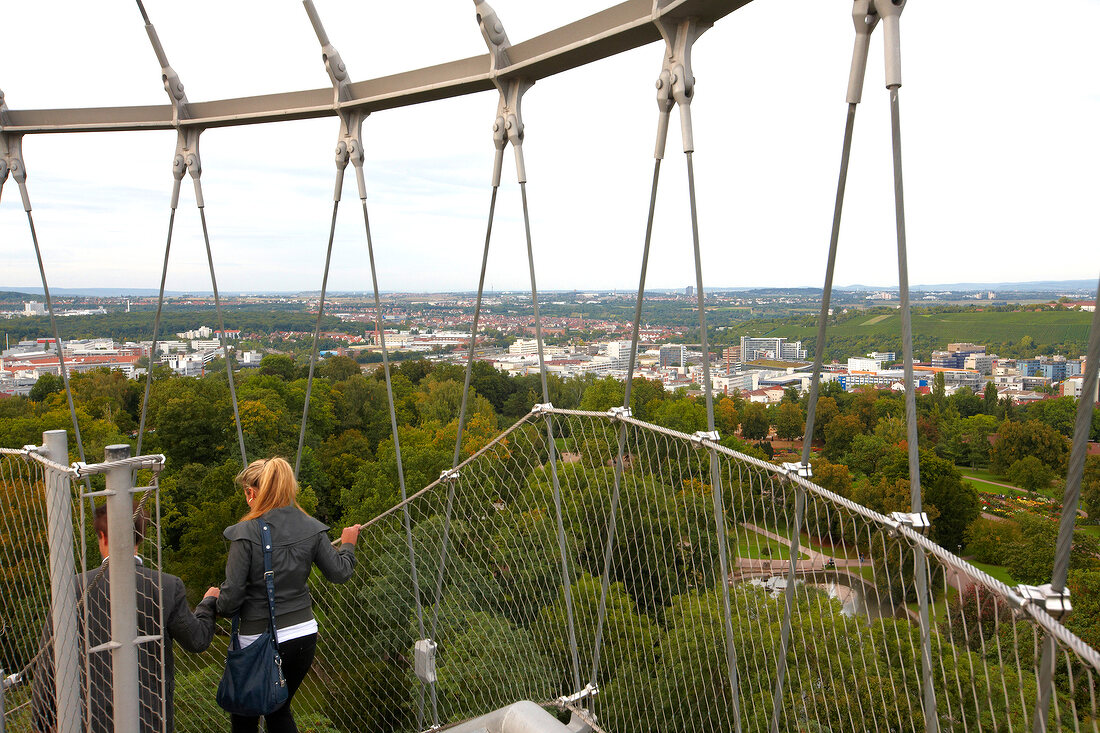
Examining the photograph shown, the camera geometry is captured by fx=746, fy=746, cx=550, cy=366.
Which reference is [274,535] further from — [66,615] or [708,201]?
[708,201]

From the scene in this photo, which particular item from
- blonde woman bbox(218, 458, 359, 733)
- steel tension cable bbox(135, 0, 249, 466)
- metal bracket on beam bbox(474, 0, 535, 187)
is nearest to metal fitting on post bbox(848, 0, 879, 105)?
metal bracket on beam bbox(474, 0, 535, 187)

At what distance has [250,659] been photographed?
2242 mm

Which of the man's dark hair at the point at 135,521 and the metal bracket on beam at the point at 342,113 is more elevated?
the metal bracket on beam at the point at 342,113

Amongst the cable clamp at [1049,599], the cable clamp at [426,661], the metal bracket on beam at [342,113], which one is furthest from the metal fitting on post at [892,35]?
the cable clamp at [426,661]

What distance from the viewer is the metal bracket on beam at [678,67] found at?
288 cm

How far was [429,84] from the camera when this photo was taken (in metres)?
3.99

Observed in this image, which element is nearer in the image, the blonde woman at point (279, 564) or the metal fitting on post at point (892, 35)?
the metal fitting on post at point (892, 35)

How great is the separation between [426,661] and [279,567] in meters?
1.75

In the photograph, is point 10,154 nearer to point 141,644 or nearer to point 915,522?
point 141,644

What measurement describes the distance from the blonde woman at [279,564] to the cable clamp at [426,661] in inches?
56.4

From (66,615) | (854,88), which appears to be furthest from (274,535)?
(854,88)

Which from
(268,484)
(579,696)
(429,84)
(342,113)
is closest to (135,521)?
(268,484)

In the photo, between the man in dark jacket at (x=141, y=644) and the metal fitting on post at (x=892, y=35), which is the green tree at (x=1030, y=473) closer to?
the metal fitting on post at (x=892, y=35)

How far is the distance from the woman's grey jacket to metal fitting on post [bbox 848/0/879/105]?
200cm
